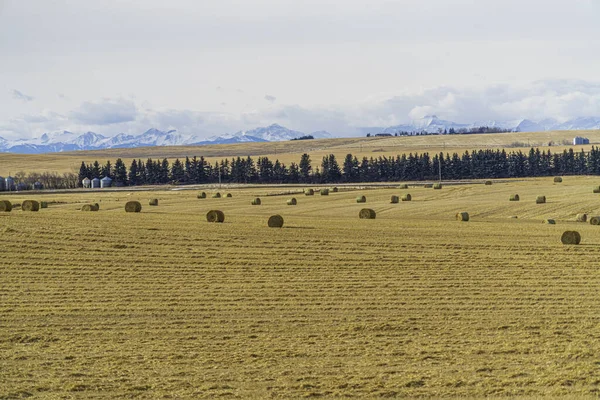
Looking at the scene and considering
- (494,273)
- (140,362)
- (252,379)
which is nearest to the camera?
(252,379)

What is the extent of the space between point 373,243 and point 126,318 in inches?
661

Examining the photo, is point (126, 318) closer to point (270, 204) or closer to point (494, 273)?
point (494, 273)

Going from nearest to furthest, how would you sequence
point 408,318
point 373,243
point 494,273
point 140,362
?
point 140,362 < point 408,318 < point 494,273 < point 373,243

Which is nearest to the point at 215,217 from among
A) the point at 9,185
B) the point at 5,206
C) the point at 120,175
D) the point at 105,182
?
the point at 5,206

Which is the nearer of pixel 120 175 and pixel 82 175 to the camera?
pixel 82 175

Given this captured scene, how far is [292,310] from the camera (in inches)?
927

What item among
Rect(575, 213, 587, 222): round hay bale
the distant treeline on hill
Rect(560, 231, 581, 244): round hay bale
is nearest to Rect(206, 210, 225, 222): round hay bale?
Rect(560, 231, 581, 244): round hay bale

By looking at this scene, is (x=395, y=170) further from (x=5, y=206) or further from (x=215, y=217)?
(x=5, y=206)

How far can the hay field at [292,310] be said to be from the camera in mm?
16344

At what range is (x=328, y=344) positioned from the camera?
19.7 m

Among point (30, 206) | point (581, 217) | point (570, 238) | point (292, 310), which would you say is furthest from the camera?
point (581, 217)

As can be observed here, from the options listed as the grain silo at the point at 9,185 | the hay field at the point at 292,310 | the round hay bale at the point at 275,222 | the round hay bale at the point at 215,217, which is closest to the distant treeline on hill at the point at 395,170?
the grain silo at the point at 9,185

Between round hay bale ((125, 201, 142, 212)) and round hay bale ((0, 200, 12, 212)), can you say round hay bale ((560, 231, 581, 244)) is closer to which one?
round hay bale ((125, 201, 142, 212))

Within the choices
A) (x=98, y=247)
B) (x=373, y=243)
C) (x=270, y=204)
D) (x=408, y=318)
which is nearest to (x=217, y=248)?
(x=98, y=247)
